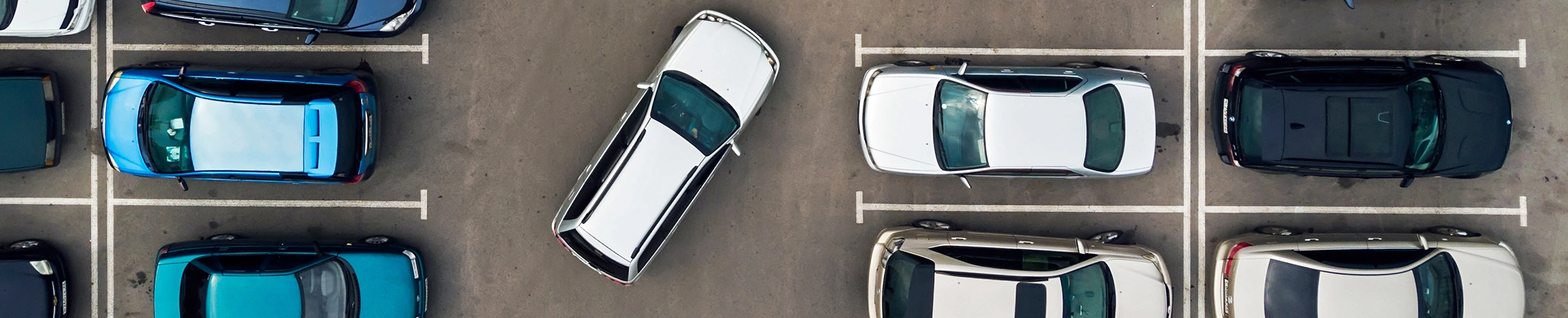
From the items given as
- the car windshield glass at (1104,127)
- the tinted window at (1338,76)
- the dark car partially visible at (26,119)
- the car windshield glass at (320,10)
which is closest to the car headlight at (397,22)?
the car windshield glass at (320,10)

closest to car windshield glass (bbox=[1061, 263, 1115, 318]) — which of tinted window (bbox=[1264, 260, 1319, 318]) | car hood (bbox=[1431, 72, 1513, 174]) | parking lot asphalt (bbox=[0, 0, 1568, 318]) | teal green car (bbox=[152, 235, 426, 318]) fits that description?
parking lot asphalt (bbox=[0, 0, 1568, 318])

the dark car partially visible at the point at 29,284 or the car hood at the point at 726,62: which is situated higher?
the car hood at the point at 726,62

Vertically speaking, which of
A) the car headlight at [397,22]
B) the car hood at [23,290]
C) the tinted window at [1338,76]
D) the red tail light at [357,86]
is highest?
the car headlight at [397,22]

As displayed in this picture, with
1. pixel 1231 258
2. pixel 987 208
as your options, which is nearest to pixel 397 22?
pixel 987 208

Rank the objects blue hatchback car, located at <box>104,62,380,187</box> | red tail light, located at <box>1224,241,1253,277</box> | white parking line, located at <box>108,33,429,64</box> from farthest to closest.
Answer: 1. white parking line, located at <box>108,33,429,64</box>
2. red tail light, located at <box>1224,241,1253,277</box>
3. blue hatchback car, located at <box>104,62,380,187</box>

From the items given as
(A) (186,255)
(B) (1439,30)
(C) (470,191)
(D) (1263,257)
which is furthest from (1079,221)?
(A) (186,255)

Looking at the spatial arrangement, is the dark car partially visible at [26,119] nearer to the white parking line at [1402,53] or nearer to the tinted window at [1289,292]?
the white parking line at [1402,53]

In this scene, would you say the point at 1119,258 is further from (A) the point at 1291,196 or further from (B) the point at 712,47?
(B) the point at 712,47

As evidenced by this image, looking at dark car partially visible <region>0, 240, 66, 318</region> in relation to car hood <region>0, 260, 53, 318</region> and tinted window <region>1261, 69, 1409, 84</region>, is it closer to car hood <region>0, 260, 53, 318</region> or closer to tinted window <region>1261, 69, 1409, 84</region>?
car hood <region>0, 260, 53, 318</region>
